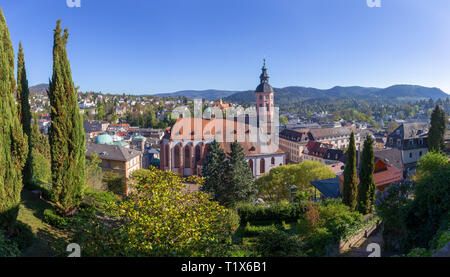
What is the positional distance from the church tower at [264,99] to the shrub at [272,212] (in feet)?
122

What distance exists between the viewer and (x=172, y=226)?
8141mm

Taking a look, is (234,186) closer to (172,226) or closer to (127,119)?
(172,226)

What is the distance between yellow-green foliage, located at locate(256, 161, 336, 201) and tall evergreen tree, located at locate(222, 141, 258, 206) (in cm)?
390

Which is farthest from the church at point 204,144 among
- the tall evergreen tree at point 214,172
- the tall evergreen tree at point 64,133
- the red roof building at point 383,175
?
the tall evergreen tree at point 64,133

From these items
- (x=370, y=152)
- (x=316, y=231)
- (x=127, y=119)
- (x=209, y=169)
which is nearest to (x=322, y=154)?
(x=209, y=169)

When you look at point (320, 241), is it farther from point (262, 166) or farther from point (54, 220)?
point (262, 166)

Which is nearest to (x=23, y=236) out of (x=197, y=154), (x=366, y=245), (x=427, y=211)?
(x=427, y=211)

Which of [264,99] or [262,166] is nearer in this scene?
[262,166]

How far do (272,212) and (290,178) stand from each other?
390 inches

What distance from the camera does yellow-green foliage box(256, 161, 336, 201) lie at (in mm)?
32031

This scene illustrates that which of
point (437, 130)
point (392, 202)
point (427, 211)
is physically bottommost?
point (392, 202)

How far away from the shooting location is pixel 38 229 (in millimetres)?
12375

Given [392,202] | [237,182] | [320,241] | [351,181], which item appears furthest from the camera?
[237,182]
